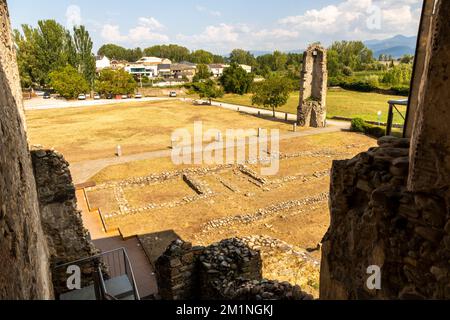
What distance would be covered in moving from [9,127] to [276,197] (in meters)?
12.6

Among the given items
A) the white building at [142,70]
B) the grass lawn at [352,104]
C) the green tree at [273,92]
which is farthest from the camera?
the white building at [142,70]

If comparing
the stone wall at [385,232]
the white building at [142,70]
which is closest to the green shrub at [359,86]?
the white building at [142,70]

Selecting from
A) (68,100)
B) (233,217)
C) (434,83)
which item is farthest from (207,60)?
(434,83)

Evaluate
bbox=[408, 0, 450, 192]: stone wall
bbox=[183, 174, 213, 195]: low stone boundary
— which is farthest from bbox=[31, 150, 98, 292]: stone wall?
bbox=[183, 174, 213, 195]: low stone boundary

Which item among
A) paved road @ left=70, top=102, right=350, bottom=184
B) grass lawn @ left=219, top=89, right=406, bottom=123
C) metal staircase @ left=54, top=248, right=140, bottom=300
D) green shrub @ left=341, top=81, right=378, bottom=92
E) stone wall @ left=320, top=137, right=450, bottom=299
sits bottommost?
paved road @ left=70, top=102, right=350, bottom=184

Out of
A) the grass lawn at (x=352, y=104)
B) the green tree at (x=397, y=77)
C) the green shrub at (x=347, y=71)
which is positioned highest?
the green shrub at (x=347, y=71)

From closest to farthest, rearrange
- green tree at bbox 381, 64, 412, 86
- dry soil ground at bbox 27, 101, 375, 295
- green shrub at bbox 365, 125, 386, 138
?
dry soil ground at bbox 27, 101, 375, 295 → green shrub at bbox 365, 125, 386, 138 → green tree at bbox 381, 64, 412, 86

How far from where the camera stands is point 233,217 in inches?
515

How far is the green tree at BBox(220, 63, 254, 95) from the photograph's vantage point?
2312 inches

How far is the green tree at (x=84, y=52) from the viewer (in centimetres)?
6056

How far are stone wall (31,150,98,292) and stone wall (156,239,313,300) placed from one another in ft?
7.45

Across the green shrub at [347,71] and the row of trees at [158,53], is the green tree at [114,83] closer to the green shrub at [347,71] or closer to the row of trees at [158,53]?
the green shrub at [347,71]

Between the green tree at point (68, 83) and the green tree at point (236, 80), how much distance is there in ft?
84.3

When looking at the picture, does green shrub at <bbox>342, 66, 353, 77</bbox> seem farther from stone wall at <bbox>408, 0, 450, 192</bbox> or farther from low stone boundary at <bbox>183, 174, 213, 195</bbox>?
stone wall at <bbox>408, 0, 450, 192</bbox>
